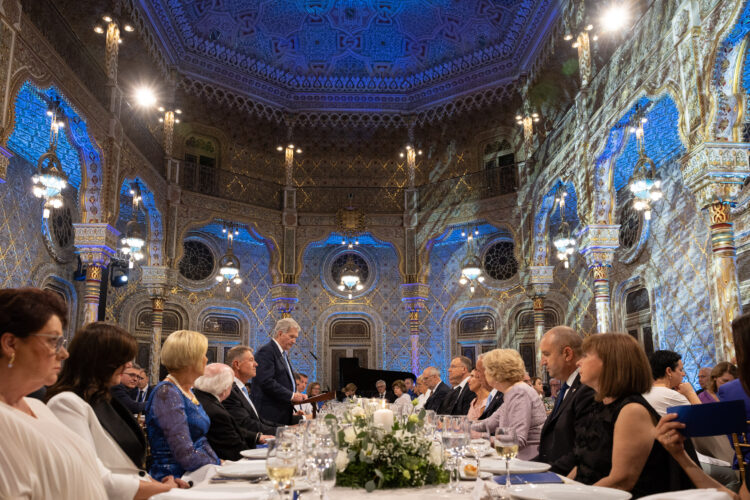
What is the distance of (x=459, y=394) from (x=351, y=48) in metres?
13.9

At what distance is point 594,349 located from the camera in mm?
3092

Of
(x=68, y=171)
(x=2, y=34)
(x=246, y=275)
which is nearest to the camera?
(x=2, y=34)

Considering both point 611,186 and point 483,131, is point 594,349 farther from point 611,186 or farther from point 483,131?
point 483,131

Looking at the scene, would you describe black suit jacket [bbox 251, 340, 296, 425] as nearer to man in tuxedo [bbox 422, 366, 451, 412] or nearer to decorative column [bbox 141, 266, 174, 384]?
man in tuxedo [bbox 422, 366, 451, 412]

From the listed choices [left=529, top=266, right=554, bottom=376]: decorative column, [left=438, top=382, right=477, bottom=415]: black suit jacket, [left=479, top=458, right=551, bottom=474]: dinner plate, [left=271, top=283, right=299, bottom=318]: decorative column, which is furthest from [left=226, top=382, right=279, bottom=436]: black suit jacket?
[left=271, top=283, right=299, bottom=318]: decorative column

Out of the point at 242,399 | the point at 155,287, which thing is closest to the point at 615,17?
the point at 242,399

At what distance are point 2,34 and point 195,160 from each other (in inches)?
386

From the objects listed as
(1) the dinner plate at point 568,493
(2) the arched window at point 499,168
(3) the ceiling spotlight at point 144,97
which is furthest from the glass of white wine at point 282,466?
(2) the arched window at point 499,168

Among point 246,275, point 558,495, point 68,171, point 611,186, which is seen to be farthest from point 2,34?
point 246,275

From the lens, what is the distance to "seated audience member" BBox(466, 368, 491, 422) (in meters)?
6.17

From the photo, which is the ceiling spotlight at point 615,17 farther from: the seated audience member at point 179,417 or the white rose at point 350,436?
the white rose at point 350,436

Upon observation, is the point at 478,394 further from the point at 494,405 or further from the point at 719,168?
the point at 719,168

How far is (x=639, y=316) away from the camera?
44.4 feet

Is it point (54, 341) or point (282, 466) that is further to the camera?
point (54, 341)
